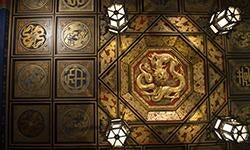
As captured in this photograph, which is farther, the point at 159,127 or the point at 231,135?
the point at 159,127

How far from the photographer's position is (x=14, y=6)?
17.7 ft

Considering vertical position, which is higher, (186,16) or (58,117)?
(186,16)

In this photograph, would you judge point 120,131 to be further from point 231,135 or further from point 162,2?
point 162,2

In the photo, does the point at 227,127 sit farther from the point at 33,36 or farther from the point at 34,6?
the point at 34,6

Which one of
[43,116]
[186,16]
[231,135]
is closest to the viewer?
[231,135]

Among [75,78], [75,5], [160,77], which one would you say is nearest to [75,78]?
[75,78]

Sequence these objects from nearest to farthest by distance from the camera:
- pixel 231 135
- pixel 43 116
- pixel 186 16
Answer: pixel 231 135 < pixel 43 116 < pixel 186 16

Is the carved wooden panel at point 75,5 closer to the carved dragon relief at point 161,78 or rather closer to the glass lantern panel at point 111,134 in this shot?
the carved dragon relief at point 161,78

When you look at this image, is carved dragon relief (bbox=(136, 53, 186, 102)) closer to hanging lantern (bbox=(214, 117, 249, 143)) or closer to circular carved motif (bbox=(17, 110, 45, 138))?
hanging lantern (bbox=(214, 117, 249, 143))

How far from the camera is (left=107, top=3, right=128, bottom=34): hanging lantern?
4824 millimetres

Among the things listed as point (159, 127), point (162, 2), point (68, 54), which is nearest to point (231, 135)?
point (159, 127)

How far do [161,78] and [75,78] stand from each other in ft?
4.59

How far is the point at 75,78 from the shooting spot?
5234 mm

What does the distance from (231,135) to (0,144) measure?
3477mm
